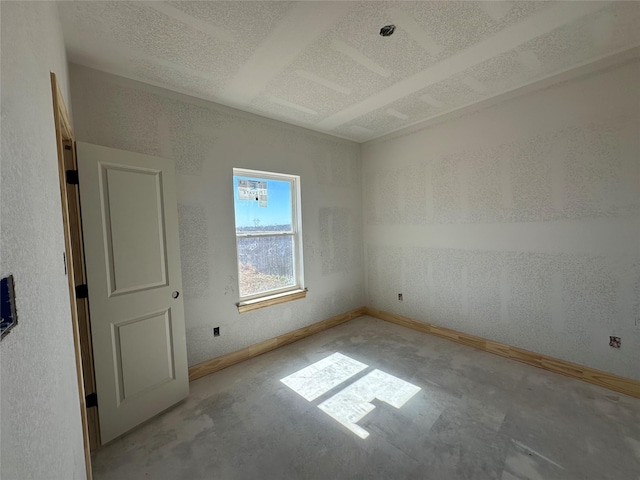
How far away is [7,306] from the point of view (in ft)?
1.84

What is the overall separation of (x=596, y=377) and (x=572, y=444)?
1006 mm

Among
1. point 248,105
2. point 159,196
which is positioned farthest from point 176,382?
point 248,105

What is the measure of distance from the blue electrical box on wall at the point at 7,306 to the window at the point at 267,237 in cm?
238

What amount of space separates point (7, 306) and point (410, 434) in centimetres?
219

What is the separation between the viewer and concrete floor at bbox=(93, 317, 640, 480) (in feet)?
5.33

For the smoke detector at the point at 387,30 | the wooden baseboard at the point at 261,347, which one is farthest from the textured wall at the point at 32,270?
the smoke detector at the point at 387,30

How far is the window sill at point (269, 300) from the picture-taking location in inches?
117

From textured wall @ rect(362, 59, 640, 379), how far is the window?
145 cm

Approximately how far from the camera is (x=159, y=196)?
2141 millimetres

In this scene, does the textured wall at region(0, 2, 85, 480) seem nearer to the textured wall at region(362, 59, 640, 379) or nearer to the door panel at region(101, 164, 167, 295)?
the door panel at region(101, 164, 167, 295)

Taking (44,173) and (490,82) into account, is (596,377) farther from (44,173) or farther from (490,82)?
(44,173)

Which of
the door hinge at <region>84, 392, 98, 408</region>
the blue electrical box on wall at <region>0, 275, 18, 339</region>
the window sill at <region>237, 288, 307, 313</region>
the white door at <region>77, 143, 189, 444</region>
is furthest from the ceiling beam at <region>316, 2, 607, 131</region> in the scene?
the door hinge at <region>84, 392, 98, 408</region>

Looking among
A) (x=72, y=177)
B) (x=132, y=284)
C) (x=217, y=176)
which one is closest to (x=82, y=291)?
(x=132, y=284)

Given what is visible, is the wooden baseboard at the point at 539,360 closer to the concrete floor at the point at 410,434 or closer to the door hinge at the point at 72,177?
the concrete floor at the point at 410,434
